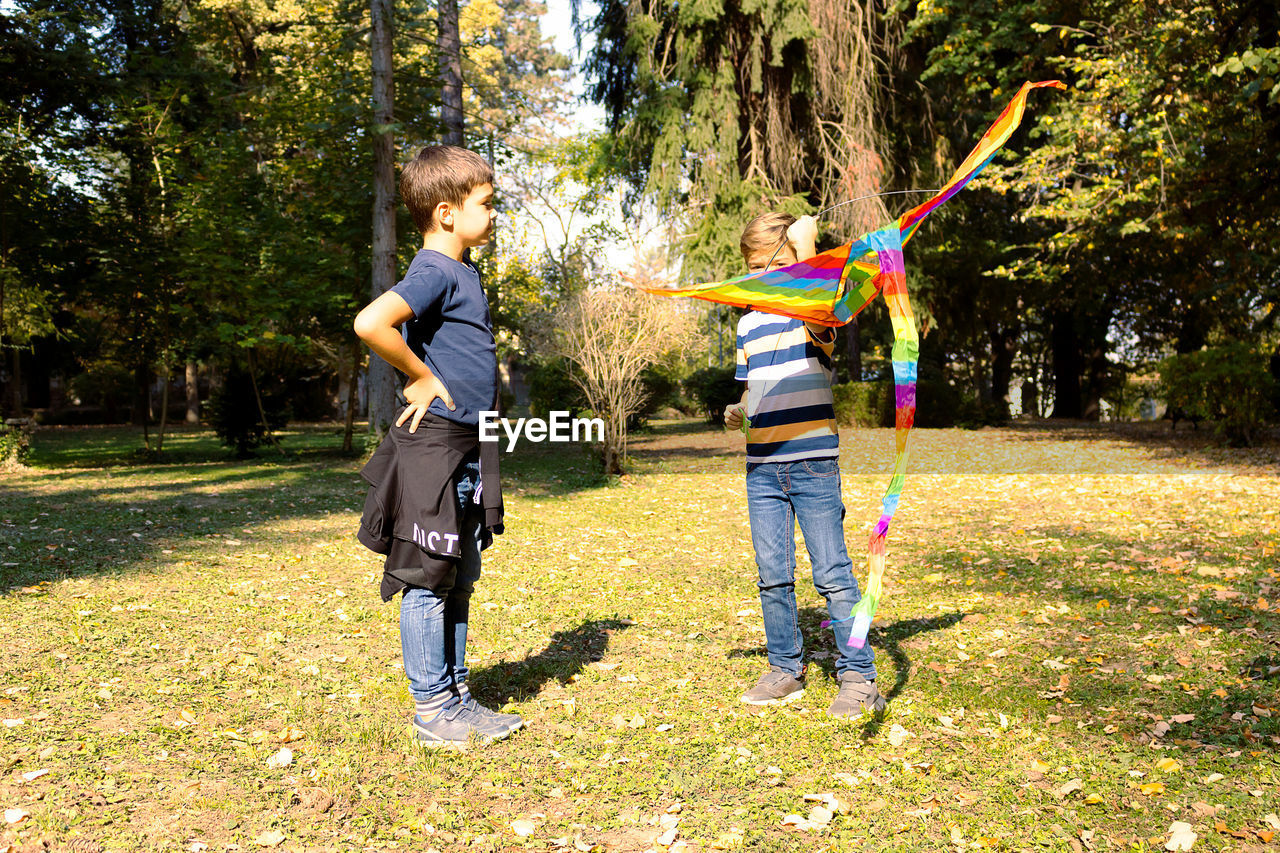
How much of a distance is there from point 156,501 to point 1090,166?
16.6 metres

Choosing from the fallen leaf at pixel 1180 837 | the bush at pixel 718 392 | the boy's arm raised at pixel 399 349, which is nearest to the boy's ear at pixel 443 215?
the boy's arm raised at pixel 399 349

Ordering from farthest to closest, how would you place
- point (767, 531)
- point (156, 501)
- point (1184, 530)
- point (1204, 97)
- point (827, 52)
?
1. point (827, 52)
2. point (1204, 97)
3. point (156, 501)
4. point (1184, 530)
5. point (767, 531)

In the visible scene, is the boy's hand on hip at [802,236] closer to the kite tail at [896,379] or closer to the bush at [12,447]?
the kite tail at [896,379]

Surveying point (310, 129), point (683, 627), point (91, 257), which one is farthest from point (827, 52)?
point (683, 627)

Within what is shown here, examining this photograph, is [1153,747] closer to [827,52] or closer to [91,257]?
[827,52]

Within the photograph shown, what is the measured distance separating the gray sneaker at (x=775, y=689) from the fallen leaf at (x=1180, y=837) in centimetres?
156

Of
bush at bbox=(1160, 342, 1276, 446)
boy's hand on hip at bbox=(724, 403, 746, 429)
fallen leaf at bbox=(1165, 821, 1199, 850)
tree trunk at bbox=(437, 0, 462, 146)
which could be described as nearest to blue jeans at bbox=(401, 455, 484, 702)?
boy's hand on hip at bbox=(724, 403, 746, 429)

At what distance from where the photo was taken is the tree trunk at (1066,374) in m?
26.6

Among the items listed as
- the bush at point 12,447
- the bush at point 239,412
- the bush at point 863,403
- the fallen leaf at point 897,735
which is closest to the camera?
the fallen leaf at point 897,735

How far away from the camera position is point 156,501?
10.8m

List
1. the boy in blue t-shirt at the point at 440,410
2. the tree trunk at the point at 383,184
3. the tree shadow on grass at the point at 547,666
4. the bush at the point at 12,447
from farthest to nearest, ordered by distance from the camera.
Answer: the bush at the point at 12,447
the tree trunk at the point at 383,184
the tree shadow on grass at the point at 547,666
the boy in blue t-shirt at the point at 440,410

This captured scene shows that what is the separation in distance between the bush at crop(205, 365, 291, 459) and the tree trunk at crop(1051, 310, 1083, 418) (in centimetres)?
2107

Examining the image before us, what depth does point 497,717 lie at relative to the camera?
3.67m

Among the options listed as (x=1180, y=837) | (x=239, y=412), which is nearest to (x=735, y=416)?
(x=1180, y=837)
